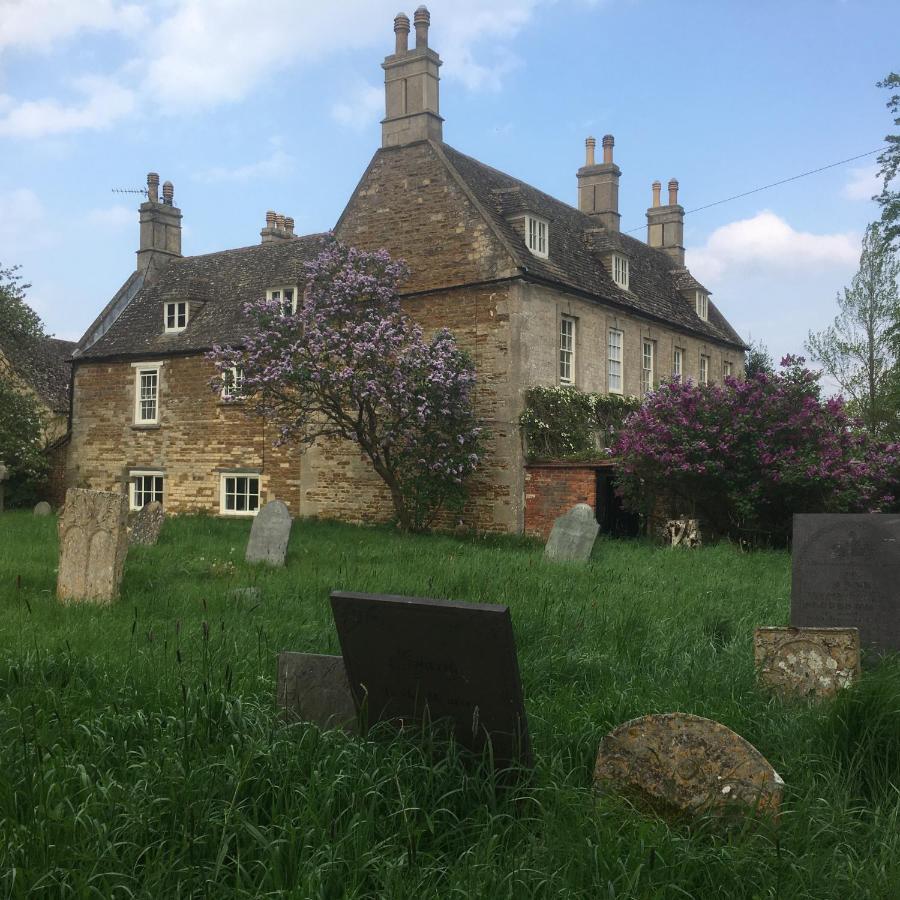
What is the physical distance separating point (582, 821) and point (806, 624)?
5.00 meters

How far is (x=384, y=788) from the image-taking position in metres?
4.53

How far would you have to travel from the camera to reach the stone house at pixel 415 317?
75.9ft

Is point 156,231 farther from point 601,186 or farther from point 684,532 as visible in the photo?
point 684,532

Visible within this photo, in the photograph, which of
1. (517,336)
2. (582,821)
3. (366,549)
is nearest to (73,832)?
(582,821)

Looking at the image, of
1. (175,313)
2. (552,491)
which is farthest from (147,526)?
(175,313)

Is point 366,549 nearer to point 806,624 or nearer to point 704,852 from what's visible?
point 806,624

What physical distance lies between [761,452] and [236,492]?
48.6 ft

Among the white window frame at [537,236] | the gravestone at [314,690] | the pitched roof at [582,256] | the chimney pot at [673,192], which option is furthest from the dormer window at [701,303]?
the gravestone at [314,690]

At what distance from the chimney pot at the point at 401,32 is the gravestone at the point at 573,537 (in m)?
14.4

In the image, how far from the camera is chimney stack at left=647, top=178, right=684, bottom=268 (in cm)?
3738

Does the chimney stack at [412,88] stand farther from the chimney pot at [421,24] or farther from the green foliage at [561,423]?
the green foliage at [561,423]

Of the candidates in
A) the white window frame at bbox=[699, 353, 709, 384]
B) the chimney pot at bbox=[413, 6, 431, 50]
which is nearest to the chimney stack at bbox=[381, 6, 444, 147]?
the chimney pot at bbox=[413, 6, 431, 50]

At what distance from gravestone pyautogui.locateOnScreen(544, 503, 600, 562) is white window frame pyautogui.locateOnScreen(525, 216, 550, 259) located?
9623mm

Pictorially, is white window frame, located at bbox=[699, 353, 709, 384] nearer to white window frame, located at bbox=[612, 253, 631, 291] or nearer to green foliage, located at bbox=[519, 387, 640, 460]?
white window frame, located at bbox=[612, 253, 631, 291]
